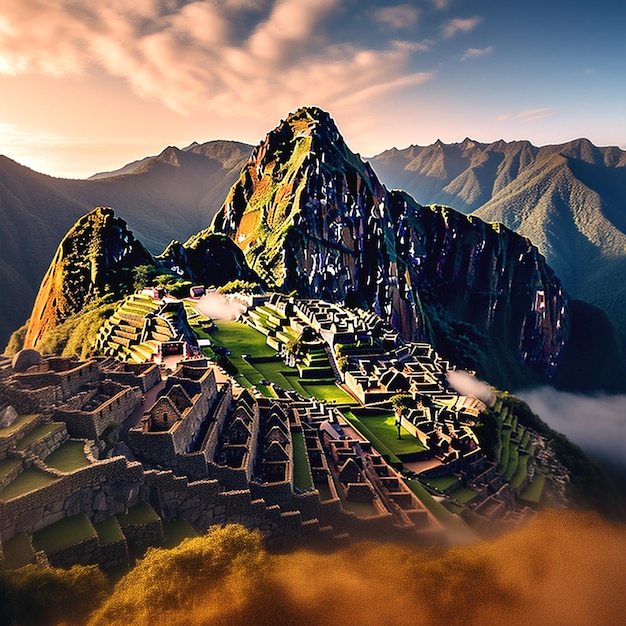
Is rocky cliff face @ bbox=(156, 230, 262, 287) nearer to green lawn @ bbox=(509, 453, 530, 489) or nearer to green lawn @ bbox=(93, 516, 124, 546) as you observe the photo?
green lawn @ bbox=(509, 453, 530, 489)

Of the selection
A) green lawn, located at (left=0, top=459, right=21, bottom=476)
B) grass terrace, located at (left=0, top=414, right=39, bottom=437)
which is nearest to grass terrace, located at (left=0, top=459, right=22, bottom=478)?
green lawn, located at (left=0, top=459, right=21, bottom=476)

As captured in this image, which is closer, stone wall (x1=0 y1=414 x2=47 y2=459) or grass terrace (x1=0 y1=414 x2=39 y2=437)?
stone wall (x1=0 y1=414 x2=47 y2=459)

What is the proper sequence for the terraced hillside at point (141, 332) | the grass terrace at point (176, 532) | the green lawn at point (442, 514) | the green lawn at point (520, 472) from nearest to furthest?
1. the grass terrace at point (176, 532)
2. the green lawn at point (442, 514)
3. the green lawn at point (520, 472)
4. the terraced hillside at point (141, 332)

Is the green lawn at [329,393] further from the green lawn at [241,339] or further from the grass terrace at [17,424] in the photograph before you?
the grass terrace at [17,424]

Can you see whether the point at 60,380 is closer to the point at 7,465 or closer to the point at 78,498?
the point at 7,465

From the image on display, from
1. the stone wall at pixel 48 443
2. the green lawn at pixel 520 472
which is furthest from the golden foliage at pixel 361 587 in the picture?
the green lawn at pixel 520 472

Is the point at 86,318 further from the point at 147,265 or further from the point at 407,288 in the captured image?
the point at 407,288
